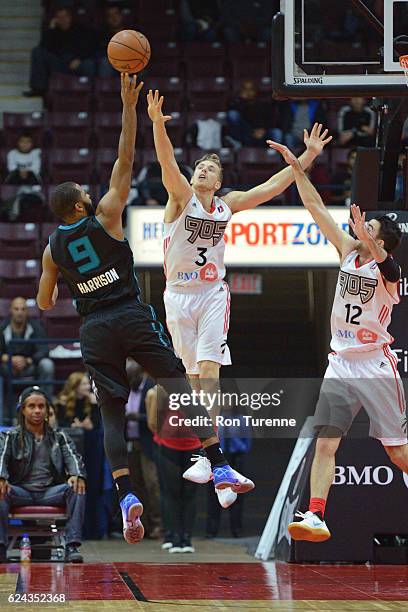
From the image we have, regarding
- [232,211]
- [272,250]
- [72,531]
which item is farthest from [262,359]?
[232,211]

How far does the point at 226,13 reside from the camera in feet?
69.2

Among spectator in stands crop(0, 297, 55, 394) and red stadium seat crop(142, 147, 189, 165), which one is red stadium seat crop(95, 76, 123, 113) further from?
spectator in stands crop(0, 297, 55, 394)

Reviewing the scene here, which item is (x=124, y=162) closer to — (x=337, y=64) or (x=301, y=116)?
(x=337, y=64)

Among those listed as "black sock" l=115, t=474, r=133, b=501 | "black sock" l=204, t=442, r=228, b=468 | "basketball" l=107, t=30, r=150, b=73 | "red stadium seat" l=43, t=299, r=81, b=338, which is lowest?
"black sock" l=115, t=474, r=133, b=501

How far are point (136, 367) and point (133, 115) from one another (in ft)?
22.3

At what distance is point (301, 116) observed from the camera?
61.2 feet

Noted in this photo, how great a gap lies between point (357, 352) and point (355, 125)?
31.7 ft

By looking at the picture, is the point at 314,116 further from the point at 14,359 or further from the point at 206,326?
the point at 206,326

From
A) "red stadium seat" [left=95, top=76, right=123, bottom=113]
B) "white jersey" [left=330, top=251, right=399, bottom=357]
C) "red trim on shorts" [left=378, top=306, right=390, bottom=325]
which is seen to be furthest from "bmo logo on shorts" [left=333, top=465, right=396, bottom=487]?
"red stadium seat" [left=95, top=76, right=123, bottom=113]

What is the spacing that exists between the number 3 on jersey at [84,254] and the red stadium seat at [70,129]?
11.2 meters

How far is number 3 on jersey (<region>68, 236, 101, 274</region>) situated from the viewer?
789cm

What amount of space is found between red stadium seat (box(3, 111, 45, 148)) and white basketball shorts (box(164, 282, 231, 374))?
Result: 33.6ft

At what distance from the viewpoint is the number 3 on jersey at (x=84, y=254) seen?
7895mm

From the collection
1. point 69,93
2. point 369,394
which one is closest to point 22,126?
point 69,93
